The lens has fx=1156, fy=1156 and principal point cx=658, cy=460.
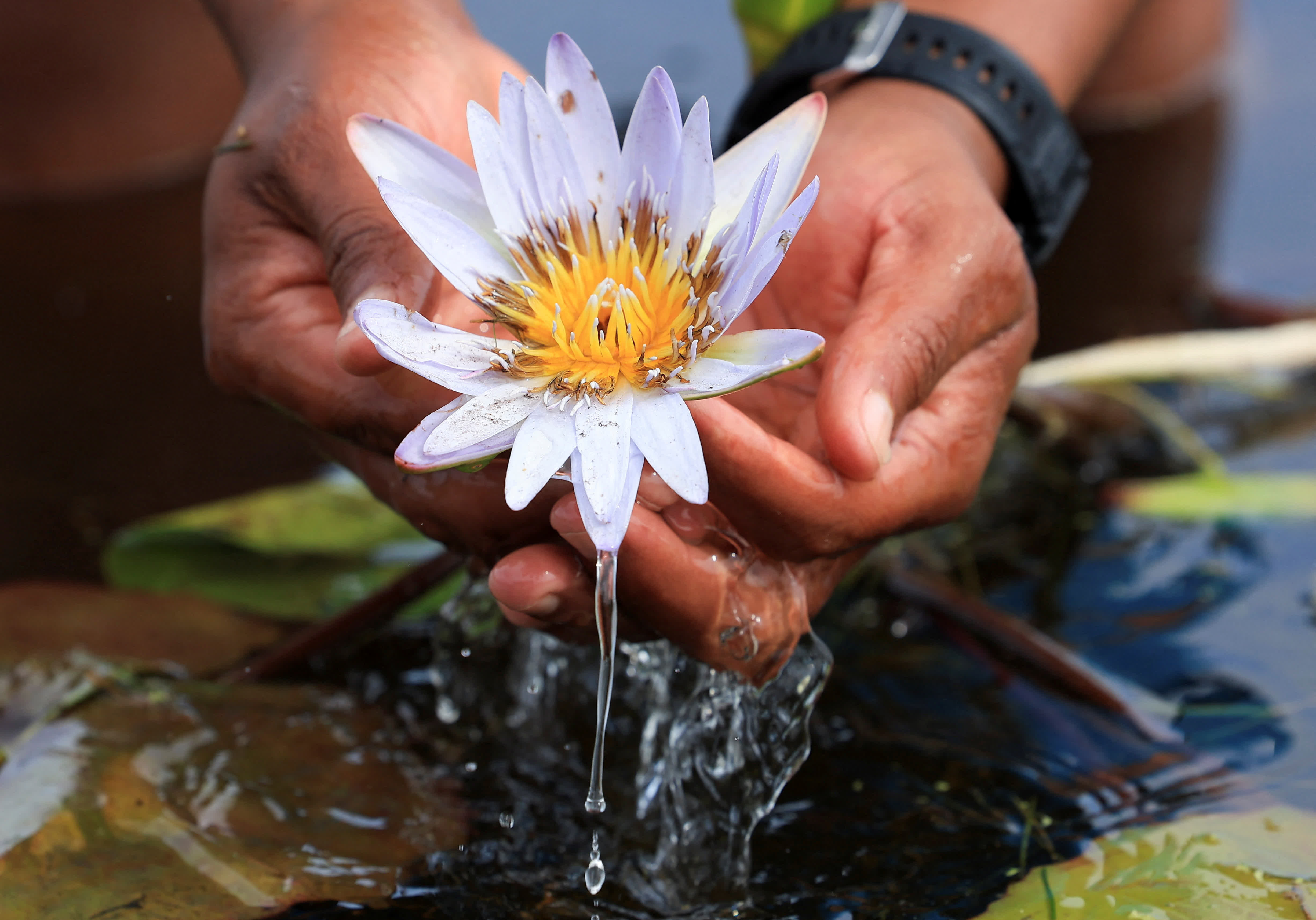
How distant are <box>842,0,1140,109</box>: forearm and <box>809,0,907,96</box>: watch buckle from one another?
9cm

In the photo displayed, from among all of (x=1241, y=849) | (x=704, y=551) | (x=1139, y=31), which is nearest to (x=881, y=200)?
(x=704, y=551)

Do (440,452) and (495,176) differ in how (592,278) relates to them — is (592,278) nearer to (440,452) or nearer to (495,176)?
(495,176)

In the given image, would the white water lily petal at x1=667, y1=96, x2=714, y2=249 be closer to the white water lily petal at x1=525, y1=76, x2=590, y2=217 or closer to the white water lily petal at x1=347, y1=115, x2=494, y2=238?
the white water lily petal at x1=525, y1=76, x2=590, y2=217

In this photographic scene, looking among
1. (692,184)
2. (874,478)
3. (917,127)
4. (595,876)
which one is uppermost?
(692,184)

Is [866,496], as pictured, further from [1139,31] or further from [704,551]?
[1139,31]

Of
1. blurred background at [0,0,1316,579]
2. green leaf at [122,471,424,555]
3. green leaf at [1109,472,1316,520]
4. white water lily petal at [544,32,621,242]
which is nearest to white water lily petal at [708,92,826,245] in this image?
white water lily petal at [544,32,621,242]

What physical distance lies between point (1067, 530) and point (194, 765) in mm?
1803

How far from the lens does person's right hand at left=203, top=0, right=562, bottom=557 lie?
1459 mm

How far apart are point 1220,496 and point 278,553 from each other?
2.04 meters

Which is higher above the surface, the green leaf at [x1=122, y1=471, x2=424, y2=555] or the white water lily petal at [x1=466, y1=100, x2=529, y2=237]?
the white water lily petal at [x1=466, y1=100, x2=529, y2=237]

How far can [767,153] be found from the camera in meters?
1.43

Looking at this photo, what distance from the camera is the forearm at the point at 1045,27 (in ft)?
7.45

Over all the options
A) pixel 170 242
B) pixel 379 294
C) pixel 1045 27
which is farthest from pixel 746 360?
pixel 170 242

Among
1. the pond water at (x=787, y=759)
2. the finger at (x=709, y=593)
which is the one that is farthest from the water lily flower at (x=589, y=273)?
the pond water at (x=787, y=759)
